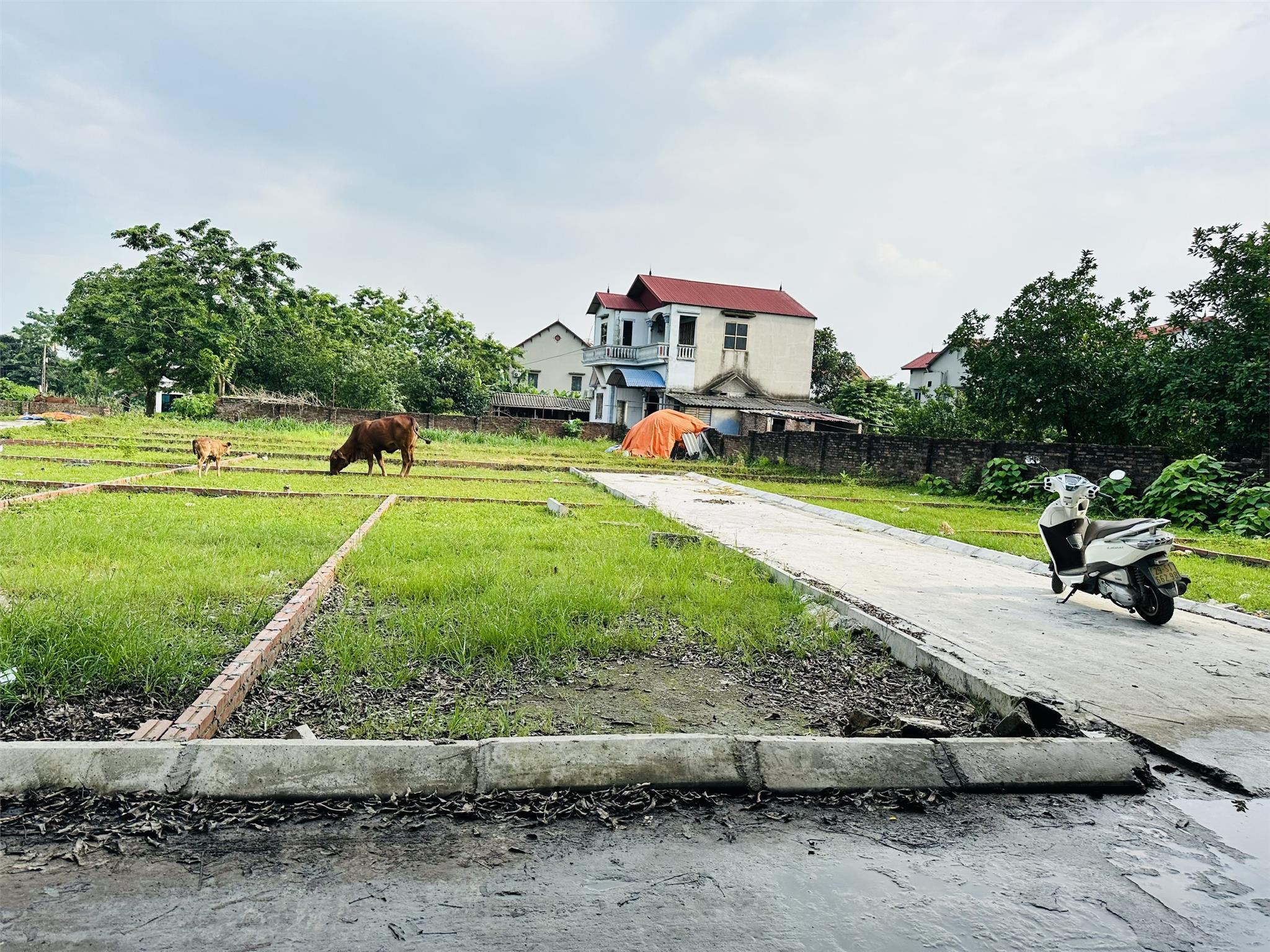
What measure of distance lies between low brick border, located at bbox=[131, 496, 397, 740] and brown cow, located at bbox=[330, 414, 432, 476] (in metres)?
11.3

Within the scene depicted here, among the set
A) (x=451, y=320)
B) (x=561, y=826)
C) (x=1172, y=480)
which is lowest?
(x=561, y=826)

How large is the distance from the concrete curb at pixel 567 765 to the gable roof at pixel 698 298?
38.7 m

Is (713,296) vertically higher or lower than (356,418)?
higher

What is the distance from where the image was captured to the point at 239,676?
3785 mm

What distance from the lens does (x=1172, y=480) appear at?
14.1 metres

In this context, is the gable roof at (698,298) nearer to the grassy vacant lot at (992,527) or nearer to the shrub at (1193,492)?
the grassy vacant lot at (992,527)

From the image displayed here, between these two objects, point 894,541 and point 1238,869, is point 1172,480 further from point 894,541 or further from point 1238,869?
point 1238,869

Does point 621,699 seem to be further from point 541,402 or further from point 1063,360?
point 541,402

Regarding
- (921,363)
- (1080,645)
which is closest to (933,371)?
(921,363)

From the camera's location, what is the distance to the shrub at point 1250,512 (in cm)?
1227

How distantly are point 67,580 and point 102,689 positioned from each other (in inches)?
82.9

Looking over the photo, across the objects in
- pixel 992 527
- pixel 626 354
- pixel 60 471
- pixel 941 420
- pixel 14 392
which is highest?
pixel 626 354

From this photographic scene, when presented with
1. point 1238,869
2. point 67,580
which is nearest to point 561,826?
point 1238,869

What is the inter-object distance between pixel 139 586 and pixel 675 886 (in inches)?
171
